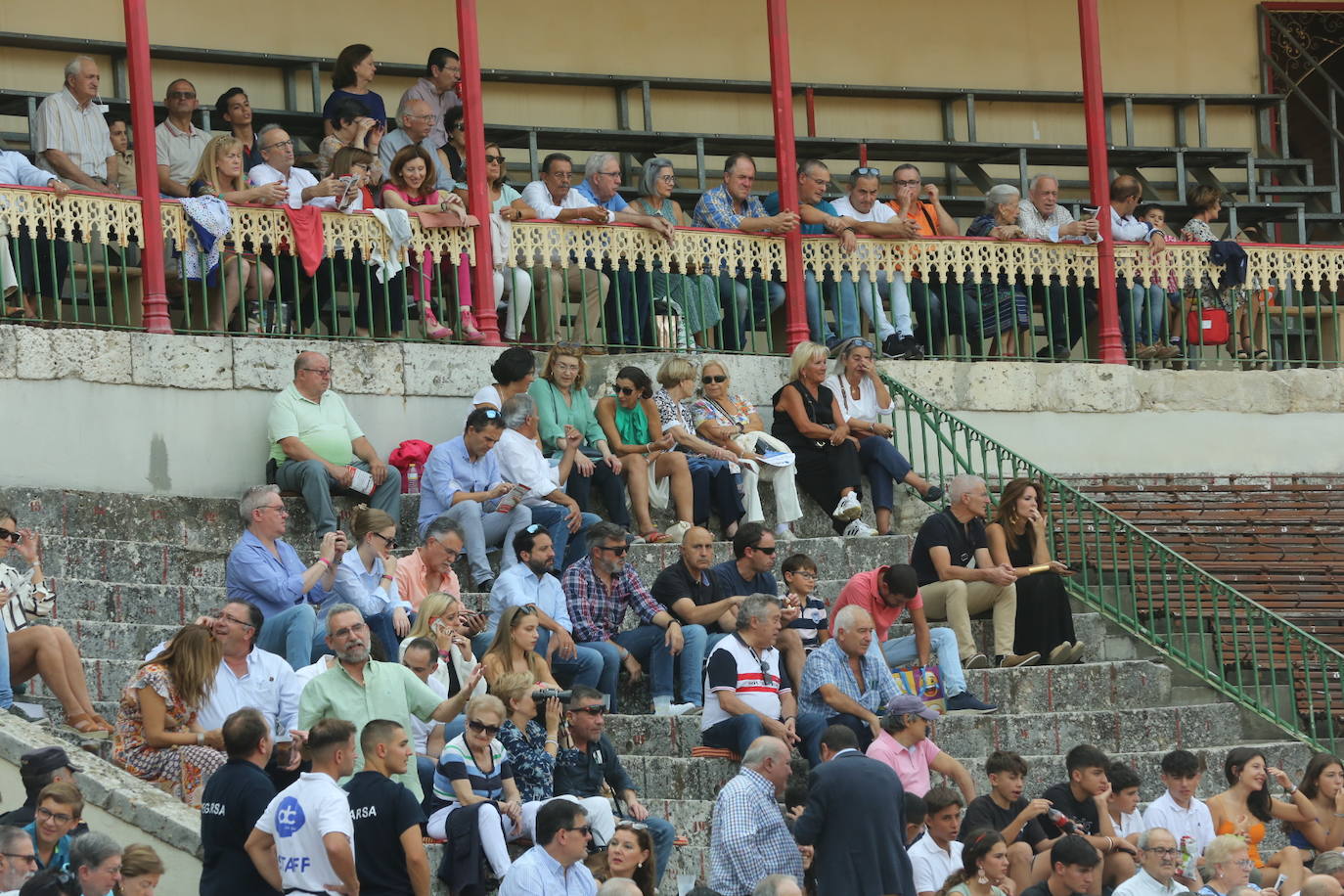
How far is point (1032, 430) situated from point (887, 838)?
8.13 metres

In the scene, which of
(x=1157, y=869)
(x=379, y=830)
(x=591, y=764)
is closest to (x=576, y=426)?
(x=591, y=764)

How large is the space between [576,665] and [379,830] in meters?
3.14

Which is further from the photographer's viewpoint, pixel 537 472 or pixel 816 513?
pixel 816 513

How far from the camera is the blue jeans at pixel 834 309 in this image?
18984 millimetres

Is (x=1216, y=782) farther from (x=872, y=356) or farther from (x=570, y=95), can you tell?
(x=570, y=95)

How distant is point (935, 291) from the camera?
19875 mm


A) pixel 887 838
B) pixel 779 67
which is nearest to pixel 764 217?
pixel 779 67

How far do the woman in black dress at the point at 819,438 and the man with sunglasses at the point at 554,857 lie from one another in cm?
599

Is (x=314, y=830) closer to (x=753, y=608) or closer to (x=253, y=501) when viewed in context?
(x=253, y=501)

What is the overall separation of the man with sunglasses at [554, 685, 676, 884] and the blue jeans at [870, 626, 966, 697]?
2.52 metres

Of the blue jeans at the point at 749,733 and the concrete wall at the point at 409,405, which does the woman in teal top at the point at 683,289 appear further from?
the blue jeans at the point at 749,733

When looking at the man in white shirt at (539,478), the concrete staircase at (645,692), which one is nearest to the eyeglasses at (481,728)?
the concrete staircase at (645,692)

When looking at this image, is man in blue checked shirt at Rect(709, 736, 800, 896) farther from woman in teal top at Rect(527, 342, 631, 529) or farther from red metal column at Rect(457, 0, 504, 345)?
red metal column at Rect(457, 0, 504, 345)

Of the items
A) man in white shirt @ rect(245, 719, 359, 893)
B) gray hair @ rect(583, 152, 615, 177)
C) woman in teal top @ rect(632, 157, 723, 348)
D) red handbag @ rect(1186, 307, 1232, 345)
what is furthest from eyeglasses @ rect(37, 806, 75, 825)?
red handbag @ rect(1186, 307, 1232, 345)
